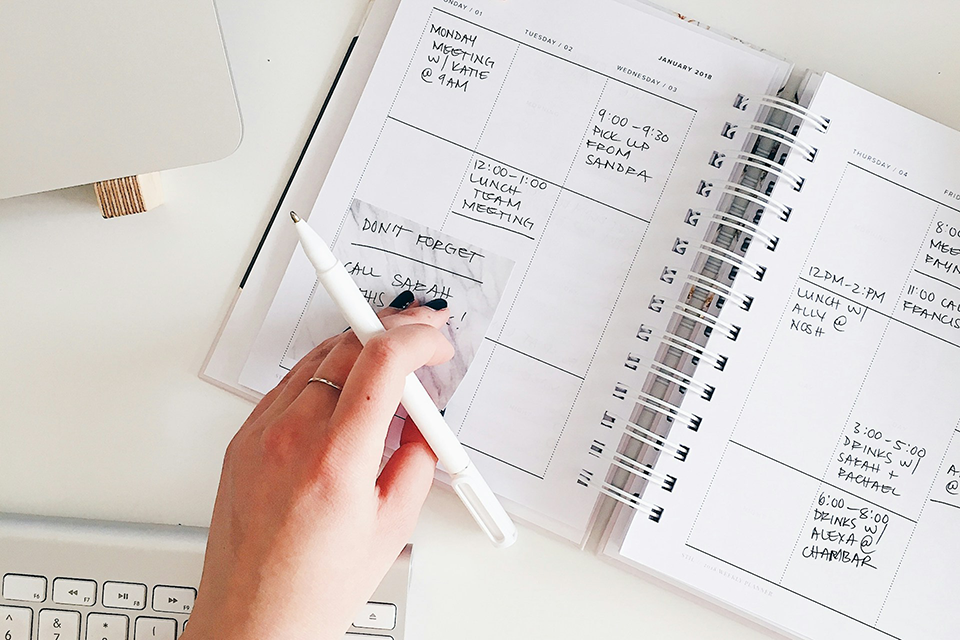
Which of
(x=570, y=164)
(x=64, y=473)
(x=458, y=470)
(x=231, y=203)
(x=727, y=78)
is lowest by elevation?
(x=64, y=473)

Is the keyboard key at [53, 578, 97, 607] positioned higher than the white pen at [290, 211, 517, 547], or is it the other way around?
the white pen at [290, 211, 517, 547]

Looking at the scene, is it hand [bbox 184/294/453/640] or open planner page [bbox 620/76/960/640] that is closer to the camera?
hand [bbox 184/294/453/640]

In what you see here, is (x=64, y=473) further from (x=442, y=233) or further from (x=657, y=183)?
(x=657, y=183)

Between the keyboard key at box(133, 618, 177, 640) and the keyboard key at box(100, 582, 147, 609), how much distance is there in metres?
0.01

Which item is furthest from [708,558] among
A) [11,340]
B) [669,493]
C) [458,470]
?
[11,340]

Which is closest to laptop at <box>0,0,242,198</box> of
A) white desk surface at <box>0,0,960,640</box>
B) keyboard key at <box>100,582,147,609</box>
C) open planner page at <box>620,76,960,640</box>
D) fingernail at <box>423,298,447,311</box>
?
white desk surface at <box>0,0,960,640</box>

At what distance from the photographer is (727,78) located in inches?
22.4

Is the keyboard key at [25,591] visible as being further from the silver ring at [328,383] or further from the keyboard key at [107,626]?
the silver ring at [328,383]

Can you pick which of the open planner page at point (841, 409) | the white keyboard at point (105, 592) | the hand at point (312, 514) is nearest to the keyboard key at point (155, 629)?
the white keyboard at point (105, 592)

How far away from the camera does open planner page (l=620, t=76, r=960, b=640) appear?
0.55 metres

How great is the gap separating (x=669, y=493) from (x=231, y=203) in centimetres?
39

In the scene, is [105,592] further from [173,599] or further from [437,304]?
[437,304]

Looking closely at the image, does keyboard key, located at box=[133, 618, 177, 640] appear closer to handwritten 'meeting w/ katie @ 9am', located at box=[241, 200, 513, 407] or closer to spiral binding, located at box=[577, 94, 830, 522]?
handwritten 'meeting w/ katie @ 9am', located at box=[241, 200, 513, 407]

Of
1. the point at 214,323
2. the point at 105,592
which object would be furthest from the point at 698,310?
the point at 105,592
